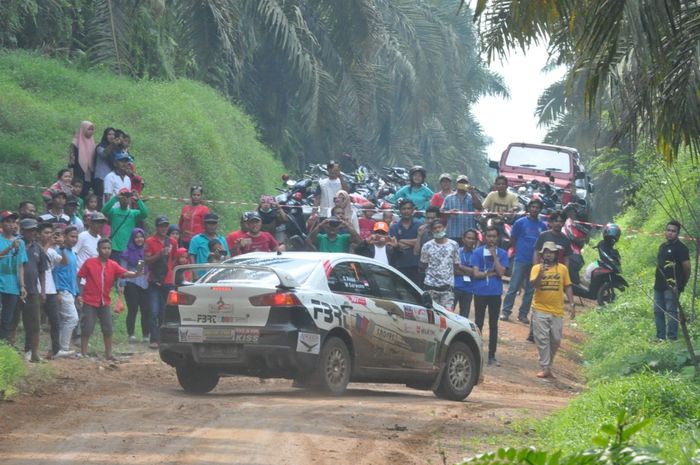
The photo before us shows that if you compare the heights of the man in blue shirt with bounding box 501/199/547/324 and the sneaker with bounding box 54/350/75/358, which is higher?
the man in blue shirt with bounding box 501/199/547/324

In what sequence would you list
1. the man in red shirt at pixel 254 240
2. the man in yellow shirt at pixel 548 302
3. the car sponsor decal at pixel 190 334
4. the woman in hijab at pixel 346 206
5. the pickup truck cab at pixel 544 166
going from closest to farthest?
the car sponsor decal at pixel 190 334
the man in yellow shirt at pixel 548 302
the man in red shirt at pixel 254 240
the woman in hijab at pixel 346 206
the pickup truck cab at pixel 544 166

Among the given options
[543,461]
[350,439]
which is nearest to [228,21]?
[350,439]

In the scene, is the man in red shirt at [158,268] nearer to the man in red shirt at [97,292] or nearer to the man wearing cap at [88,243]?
the man wearing cap at [88,243]

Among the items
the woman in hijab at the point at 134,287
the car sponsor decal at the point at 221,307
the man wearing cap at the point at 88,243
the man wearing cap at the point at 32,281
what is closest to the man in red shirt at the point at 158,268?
the woman in hijab at the point at 134,287

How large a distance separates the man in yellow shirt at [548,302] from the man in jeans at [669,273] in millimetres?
1486

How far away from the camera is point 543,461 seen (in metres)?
4.14

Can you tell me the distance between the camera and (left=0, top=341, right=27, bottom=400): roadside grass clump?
12.1 metres

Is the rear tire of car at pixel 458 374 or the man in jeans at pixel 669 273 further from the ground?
the man in jeans at pixel 669 273

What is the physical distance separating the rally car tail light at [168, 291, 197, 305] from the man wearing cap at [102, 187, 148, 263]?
467 centimetres

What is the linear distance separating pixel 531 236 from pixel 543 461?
16100 millimetres

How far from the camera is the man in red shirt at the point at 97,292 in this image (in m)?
15.3

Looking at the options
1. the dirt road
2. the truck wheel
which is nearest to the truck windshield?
the truck wheel

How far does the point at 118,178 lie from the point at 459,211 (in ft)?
16.7

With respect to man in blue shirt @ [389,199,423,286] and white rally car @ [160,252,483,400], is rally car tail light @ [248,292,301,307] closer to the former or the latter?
white rally car @ [160,252,483,400]
